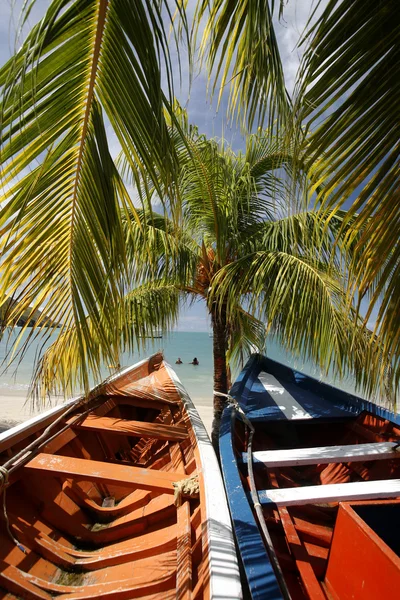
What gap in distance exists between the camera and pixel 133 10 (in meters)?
1.17

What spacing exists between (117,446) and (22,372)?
80.5 ft

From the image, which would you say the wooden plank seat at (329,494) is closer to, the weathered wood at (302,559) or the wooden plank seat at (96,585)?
the weathered wood at (302,559)

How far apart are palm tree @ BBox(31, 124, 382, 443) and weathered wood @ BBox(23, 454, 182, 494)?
770mm

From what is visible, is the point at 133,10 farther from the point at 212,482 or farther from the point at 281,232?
the point at 281,232

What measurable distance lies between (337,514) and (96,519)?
1.92m

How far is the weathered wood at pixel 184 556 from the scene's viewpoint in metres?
1.51

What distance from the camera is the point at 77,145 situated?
1.45 meters

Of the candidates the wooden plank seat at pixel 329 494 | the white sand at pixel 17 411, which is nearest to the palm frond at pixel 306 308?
the wooden plank seat at pixel 329 494

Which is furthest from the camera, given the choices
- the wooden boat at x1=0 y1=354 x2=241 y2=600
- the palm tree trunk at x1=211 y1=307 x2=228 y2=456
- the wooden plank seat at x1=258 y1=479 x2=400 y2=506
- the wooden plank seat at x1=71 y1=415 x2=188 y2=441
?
the palm tree trunk at x1=211 y1=307 x2=228 y2=456

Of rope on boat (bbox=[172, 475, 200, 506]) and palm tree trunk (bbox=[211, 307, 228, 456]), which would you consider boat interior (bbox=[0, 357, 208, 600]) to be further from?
palm tree trunk (bbox=[211, 307, 228, 456])

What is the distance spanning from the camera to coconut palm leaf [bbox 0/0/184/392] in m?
1.21

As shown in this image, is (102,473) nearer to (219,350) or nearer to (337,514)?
(337,514)

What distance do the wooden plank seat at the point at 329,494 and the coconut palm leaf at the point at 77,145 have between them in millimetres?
1493

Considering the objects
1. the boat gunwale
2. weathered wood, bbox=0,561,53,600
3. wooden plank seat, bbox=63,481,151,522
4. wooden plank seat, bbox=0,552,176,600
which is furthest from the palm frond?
weathered wood, bbox=0,561,53,600
